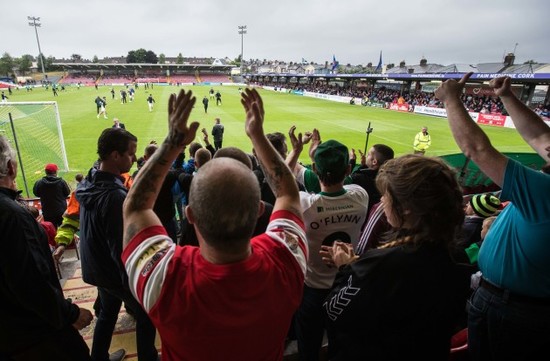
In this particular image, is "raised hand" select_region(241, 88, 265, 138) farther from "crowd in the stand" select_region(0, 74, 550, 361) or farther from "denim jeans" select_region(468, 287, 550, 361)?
"denim jeans" select_region(468, 287, 550, 361)

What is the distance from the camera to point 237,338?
122 cm

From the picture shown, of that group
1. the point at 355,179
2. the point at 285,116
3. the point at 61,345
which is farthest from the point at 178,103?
the point at 285,116

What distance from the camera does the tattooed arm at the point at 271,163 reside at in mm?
1747

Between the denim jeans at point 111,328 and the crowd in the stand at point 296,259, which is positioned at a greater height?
the crowd in the stand at point 296,259

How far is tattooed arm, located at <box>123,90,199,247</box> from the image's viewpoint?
1.43 meters

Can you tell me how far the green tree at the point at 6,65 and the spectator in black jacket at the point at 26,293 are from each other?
13360 centimetres

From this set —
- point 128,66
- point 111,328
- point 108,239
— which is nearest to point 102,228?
point 108,239

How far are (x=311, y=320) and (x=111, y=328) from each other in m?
1.95

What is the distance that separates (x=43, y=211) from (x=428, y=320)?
6.82m

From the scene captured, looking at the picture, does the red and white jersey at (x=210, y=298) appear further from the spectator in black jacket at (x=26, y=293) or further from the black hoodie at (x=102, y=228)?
the black hoodie at (x=102, y=228)

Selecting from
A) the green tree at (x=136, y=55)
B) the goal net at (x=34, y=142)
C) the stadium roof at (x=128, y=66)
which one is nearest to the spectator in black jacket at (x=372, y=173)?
the goal net at (x=34, y=142)

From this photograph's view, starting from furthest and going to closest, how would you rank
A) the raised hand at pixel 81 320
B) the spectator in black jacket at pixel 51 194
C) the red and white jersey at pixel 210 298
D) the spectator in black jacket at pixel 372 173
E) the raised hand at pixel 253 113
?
the spectator in black jacket at pixel 51 194, the spectator in black jacket at pixel 372 173, the raised hand at pixel 81 320, the raised hand at pixel 253 113, the red and white jersey at pixel 210 298

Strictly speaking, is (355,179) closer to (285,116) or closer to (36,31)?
(285,116)

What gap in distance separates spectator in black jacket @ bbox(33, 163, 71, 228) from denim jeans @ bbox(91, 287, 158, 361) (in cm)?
393
